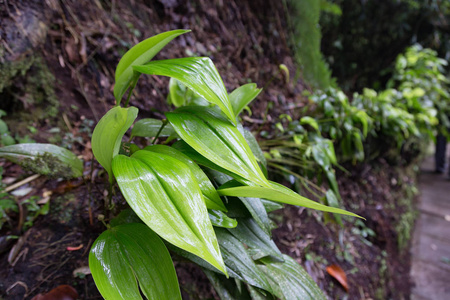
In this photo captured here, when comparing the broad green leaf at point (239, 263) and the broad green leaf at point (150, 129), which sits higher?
the broad green leaf at point (150, 129)

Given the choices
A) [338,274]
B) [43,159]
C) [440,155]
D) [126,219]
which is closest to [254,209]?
[126,219]

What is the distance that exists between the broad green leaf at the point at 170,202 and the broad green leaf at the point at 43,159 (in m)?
0.32

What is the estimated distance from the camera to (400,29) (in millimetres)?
3455

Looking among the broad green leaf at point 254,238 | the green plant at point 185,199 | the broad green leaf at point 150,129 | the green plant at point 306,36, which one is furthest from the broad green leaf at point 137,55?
the green plant at point 306,36

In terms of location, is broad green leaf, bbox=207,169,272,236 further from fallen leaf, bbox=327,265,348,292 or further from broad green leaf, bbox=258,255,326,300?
fallen leaf, bbox=327,265,348,292

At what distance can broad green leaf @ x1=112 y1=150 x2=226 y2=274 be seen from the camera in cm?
38

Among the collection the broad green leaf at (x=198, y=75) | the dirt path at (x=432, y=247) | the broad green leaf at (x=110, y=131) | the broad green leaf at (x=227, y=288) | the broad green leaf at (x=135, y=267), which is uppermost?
the broad green leaf at (x=198, y=75)

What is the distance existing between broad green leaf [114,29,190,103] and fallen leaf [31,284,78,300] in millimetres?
562

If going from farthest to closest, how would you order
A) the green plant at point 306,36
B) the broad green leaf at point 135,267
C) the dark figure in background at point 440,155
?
the dark figure in background at point 440,155
the green plant at point 306,36
the broad green leaf at point 135,267

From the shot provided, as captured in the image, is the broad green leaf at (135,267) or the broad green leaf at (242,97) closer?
the broad green leaf at (135,267)

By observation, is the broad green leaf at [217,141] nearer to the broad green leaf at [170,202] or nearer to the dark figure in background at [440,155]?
the broad green leaf at [170,202]

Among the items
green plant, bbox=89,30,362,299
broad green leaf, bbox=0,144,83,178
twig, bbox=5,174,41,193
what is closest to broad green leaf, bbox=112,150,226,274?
green plant, bbox=89,30,362,299

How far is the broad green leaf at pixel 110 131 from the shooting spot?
0.50m

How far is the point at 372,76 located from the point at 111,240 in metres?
4.28
